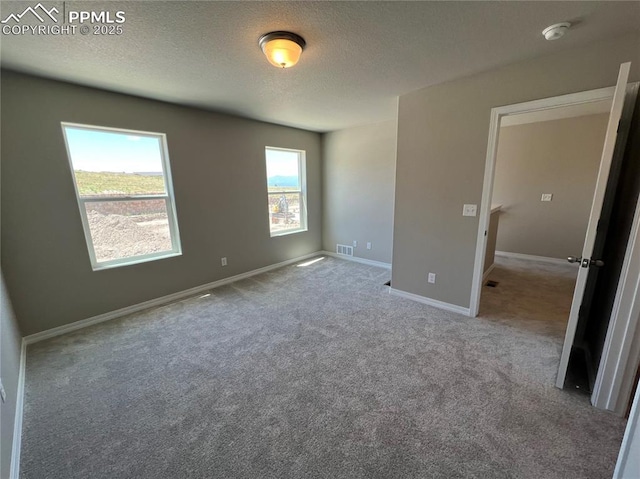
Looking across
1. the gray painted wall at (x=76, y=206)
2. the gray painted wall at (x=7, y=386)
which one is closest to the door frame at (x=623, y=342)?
the gray painted wall at (x=7, y=386)

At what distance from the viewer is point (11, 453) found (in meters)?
1.32

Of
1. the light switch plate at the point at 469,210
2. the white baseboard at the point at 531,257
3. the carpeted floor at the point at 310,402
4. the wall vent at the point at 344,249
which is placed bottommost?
the carpeted floor at the point at 310,402

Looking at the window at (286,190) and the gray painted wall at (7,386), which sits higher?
the window at (286,190)

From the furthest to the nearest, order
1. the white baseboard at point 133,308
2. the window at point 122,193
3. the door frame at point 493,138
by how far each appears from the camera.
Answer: the window at point 122,193 < the white baseboard at point 133,308 < the door frame at point 493,138

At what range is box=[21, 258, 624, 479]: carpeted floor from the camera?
133 centimetres

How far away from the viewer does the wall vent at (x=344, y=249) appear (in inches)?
196

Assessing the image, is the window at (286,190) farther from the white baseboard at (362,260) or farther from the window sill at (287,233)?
the white baseboard at (362,260)

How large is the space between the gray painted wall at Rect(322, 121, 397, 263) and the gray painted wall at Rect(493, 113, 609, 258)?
2.62 meters

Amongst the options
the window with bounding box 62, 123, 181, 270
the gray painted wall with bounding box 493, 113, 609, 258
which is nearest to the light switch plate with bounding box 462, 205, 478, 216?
the gray painted wall with bounding box 493, 113, 609, 258

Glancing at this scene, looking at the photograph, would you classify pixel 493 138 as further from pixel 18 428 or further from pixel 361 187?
pixel 18 428

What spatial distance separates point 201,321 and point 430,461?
2396 millimetres

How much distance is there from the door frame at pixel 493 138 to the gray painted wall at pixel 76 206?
312 centimetres

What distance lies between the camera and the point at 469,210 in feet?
8.57

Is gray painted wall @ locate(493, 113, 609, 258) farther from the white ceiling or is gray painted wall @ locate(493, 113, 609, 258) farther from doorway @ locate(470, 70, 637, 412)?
the white ceiling
